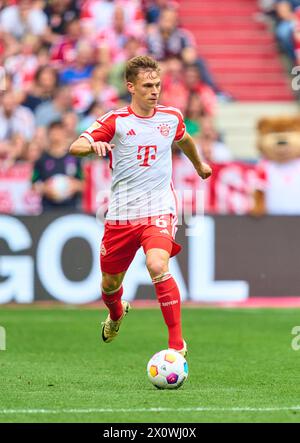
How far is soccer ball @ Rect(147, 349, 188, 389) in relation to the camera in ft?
25.3

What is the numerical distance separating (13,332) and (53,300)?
263 cm

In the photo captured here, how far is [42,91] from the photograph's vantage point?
A: 690 inches

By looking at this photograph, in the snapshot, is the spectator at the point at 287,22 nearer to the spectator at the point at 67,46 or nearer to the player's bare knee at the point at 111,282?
the spectator at the point at 67,46

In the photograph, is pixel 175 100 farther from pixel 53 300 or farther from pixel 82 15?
pixel 53 300

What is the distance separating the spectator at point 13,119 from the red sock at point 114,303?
7.99 metres

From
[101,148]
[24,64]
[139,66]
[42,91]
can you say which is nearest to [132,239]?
[101,148]

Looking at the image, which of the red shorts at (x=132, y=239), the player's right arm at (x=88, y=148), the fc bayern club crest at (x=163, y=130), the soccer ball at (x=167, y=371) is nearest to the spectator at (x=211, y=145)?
the red shorts at (x=132, y=239)

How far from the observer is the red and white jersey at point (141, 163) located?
8547 mm

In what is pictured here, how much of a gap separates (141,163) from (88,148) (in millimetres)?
748

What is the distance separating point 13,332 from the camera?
12000mm

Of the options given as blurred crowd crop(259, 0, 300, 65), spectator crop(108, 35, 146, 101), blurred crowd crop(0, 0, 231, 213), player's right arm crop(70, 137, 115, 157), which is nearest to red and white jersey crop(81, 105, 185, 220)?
player's right arm crop(70, 137, 115, 157)

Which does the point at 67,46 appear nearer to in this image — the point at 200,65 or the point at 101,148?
the point at 200,65

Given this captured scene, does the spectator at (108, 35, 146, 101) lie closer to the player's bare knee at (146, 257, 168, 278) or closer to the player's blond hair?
the player's blond hair
